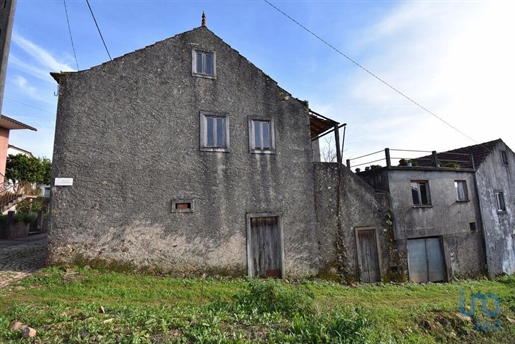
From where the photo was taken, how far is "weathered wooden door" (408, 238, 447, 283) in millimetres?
12641

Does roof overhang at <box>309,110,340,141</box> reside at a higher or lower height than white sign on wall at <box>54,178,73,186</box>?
higher

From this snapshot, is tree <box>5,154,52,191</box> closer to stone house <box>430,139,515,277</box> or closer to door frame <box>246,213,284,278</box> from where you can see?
door frame <box>246,213,284,278</box>

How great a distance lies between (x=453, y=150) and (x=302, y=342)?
2204 centimetres

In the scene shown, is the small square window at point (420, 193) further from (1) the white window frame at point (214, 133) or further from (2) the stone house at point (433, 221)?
(1) the white window frame at point (214, 133)

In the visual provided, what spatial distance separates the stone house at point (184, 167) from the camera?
864 centimetres

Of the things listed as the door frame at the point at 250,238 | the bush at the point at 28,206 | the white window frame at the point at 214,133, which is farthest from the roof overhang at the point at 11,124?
the door frame at the point at 250,238

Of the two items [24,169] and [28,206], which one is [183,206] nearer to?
[28,206]

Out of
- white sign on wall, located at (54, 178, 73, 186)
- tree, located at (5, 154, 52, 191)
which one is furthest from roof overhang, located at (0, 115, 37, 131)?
white sign on wall, located at (54, 178, 73, 186)

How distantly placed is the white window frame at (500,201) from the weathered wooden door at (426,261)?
673 cm

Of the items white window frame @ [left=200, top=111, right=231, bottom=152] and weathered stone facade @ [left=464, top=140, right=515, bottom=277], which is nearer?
white window frame @ [left=200, top=111, right=231, bottom=152]

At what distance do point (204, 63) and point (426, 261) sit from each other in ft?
43.1

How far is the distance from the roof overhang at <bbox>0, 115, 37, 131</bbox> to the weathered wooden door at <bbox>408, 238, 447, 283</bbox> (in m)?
27.1

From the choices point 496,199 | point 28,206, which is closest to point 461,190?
point 496,199

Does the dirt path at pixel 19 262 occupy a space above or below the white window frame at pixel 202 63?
below
